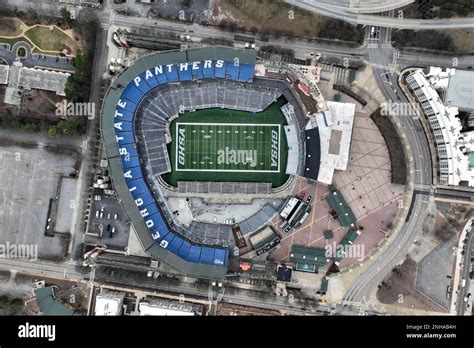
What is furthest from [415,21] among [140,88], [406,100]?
[140,88]

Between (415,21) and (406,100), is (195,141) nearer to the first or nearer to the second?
(406,100)

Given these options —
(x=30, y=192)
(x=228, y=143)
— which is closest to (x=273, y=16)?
(x=228, y=143)

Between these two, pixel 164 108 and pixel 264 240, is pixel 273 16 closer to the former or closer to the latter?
pixel 164 108

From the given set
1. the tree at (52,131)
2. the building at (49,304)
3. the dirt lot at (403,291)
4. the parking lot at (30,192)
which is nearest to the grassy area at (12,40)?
the tree at (52,131)

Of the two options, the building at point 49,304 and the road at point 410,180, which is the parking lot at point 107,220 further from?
the road at point 410,180

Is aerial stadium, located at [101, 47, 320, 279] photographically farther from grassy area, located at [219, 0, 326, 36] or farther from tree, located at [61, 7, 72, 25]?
tree, located at [61, 7, 72, 25]
